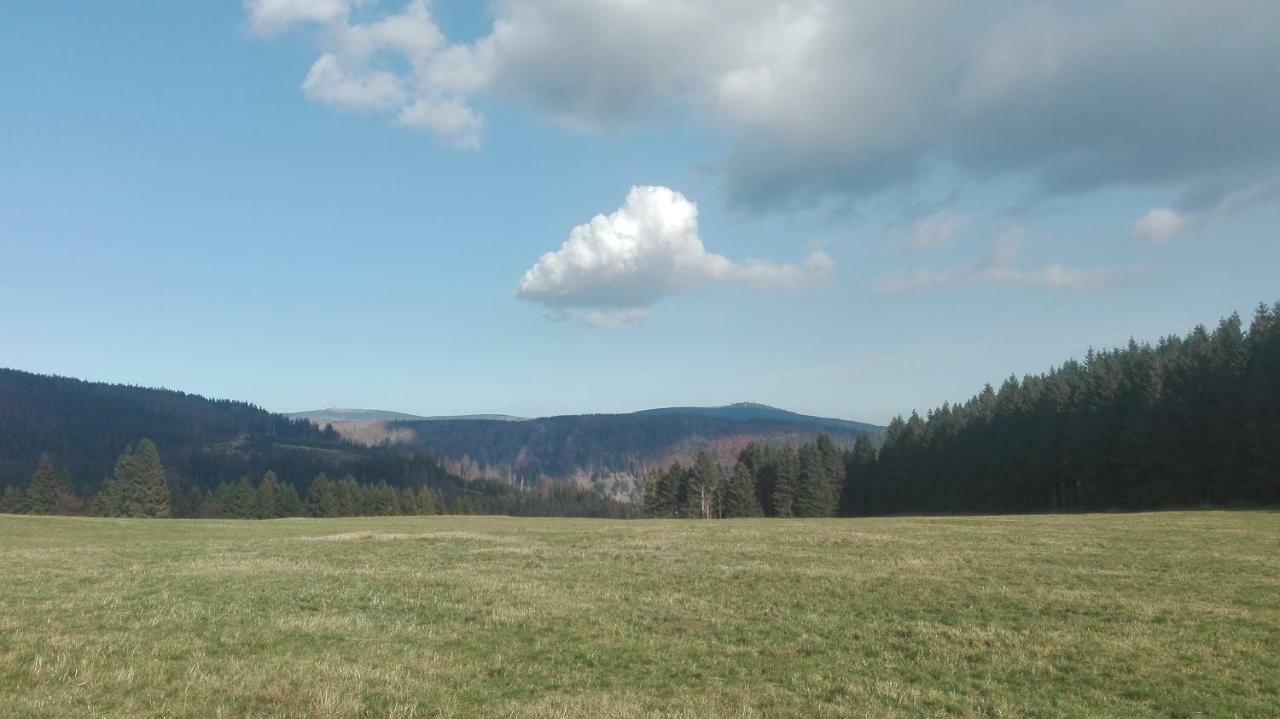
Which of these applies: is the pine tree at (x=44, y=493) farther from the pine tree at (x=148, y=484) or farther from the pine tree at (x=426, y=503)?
the pine tree at (x=426, y=503)

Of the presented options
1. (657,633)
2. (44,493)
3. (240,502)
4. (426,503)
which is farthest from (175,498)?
(657,633)

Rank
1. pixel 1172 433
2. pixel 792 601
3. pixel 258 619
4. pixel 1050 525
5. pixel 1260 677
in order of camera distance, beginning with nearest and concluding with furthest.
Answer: pixel 1260 677, pixel 258 619, pixel 792 601, pixel 1050 525, pixel 1172 433

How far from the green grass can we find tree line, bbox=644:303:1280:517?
39.9 metres

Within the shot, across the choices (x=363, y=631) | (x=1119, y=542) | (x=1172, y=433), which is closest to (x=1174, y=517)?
(x=1119, y=542)

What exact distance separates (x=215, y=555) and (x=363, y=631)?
749 inches

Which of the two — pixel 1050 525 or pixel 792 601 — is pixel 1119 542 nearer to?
pixel 1050 525

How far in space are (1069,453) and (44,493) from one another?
131 metres

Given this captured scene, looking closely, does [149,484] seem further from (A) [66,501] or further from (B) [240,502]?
(A) [66,501]

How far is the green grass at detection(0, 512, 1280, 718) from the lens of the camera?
1059 cm

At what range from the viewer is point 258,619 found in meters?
16.1

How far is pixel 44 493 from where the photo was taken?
104 meters

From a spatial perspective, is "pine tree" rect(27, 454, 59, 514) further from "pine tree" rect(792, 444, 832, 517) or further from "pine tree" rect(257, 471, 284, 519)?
"pine tree" rect(792, 444, 832, 517)

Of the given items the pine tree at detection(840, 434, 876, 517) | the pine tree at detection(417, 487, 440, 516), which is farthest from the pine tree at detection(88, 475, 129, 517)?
the pine tree at detection(840, 434, 876, 517)

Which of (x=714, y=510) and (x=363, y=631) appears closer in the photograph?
(x=363, y=631)
